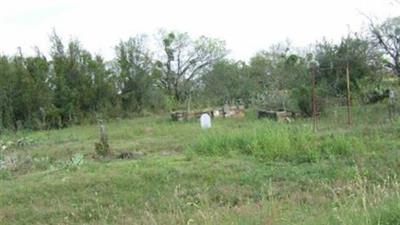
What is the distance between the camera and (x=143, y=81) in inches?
844

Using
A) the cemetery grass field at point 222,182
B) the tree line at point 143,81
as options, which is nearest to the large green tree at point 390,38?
the tree line at point 143,81

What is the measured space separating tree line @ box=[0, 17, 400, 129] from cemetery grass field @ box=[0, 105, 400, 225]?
7.06 m

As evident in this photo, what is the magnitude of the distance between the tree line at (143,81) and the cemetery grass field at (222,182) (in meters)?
7.06

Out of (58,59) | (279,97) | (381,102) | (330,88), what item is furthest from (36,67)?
(381,102)

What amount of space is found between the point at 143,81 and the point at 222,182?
14.8 m

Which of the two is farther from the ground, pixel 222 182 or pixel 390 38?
pixel 390 38

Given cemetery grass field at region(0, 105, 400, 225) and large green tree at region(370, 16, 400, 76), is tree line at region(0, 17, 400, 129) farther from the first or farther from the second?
cemetery grass field at region(0, 105, 400, 225)

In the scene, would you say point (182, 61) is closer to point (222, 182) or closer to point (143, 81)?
point (143, 81)

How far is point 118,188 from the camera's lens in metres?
7.01

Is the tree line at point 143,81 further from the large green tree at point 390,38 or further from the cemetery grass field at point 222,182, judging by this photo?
the cemetery grass field at point 222,182

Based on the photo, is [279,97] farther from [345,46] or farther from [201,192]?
[201,192]

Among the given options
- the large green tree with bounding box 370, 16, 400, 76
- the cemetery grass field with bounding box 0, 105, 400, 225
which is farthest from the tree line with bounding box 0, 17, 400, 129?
the cemetery grass field with bounding box 0, 105, 400, 225

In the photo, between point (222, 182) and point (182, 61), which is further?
point (182, 61)

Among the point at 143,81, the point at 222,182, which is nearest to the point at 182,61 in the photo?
the point at 143,81
